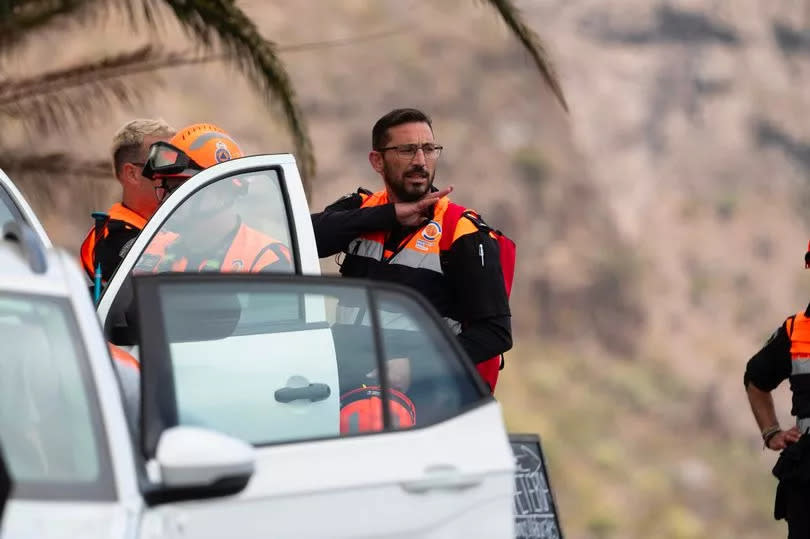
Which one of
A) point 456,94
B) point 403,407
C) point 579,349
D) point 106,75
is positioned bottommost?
point 403,407

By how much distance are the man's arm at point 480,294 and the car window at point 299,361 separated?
0.50m

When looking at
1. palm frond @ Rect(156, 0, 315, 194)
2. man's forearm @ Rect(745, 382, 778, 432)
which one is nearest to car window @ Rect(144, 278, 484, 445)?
man's forearm @ Rect(745, 382, 778, 432)

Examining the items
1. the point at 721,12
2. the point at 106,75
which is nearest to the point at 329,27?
the point at 721,12

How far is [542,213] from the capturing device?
180 feet

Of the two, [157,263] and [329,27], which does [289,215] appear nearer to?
[157,263]

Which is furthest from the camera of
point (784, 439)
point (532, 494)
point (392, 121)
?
point (784, 439)

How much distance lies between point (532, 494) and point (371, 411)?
127 cm

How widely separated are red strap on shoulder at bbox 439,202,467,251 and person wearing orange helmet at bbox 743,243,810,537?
1.57 metres

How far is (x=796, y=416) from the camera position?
21.9 feet

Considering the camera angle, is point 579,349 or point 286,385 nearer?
point 286,385

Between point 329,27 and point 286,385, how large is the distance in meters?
52.4

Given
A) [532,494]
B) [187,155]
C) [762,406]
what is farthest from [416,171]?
[762,406]

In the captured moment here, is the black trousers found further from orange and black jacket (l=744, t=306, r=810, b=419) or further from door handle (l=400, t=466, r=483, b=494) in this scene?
door handle (l=400, t=466, r=483, b=494)

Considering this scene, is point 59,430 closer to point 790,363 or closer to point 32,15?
point 790,363
